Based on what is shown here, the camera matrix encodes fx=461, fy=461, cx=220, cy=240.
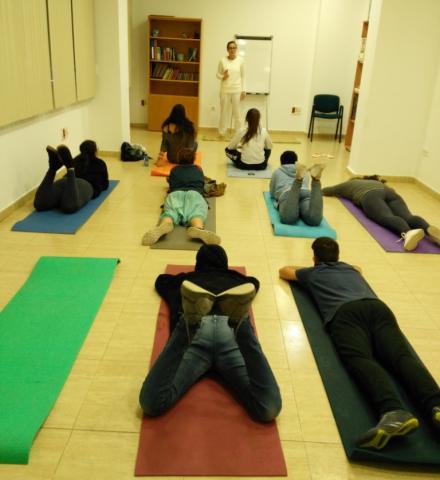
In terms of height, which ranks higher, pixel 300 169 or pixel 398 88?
pixel 398 88

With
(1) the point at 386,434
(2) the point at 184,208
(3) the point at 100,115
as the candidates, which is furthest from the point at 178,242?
(3) the point at 100,115

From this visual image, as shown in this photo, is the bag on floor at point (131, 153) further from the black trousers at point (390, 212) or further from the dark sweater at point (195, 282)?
the dark sweater at point (195, 282)

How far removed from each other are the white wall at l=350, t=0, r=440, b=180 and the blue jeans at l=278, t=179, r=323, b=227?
2049mm

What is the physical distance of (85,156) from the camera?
4336 mm

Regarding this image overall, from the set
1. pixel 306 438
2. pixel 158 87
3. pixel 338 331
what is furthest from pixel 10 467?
pixel 158 87

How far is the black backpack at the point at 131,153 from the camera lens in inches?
242

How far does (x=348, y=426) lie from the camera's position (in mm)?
1835

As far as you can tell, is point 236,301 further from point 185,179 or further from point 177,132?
point 177,132

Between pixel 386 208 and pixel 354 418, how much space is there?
107 inches

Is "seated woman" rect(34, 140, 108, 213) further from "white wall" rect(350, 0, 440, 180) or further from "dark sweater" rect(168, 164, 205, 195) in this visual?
"white wall" rect(350, 0, 440, 180)

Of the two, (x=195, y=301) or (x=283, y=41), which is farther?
(x=283, y=41)

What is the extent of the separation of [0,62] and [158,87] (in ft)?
17.7

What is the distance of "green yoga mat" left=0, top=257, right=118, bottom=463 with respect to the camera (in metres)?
1.78

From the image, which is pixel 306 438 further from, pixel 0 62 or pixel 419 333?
pixel 0 62
